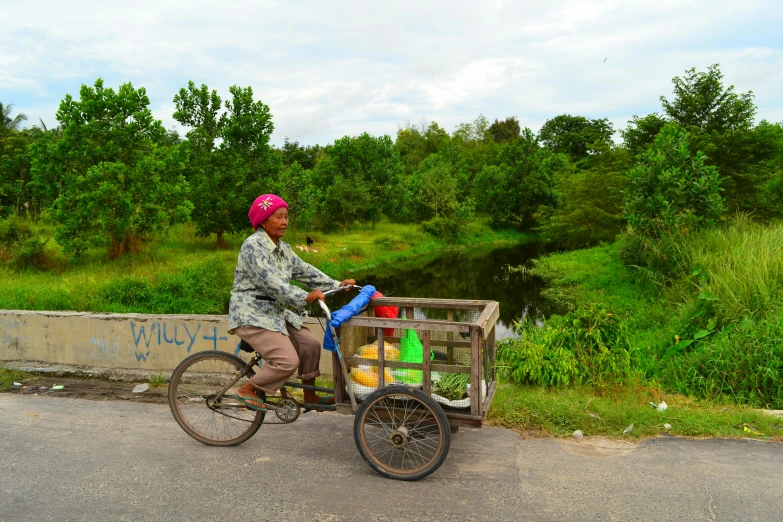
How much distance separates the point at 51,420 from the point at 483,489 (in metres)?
3.66

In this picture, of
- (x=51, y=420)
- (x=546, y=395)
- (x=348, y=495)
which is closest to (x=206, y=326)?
(x=51, y=420)

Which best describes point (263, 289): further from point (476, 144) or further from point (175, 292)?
point (476, 144)

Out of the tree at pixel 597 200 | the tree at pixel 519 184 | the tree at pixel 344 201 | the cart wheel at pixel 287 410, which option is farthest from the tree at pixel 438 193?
the cart wheel at pixel 287 410

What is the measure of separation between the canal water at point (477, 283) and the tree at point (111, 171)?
671 cm

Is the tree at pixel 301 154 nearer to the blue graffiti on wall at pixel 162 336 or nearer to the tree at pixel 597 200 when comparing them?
the tree at pixel 597 200

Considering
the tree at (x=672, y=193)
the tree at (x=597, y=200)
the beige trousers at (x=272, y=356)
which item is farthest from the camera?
the tree at (x=597, y=200)

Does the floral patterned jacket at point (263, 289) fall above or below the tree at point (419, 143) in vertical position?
below

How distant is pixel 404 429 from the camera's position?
3648 mm

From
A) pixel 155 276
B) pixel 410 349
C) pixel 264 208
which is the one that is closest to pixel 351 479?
pixel 410 349

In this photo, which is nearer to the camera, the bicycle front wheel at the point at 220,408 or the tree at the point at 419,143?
the bicycle front wheel at the point at 220,408

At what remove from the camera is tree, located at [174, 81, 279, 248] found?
71.6 ft

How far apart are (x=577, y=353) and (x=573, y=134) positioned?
5473 centimetres

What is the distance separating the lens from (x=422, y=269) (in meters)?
26.8

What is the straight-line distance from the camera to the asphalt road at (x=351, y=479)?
319 centimetres
